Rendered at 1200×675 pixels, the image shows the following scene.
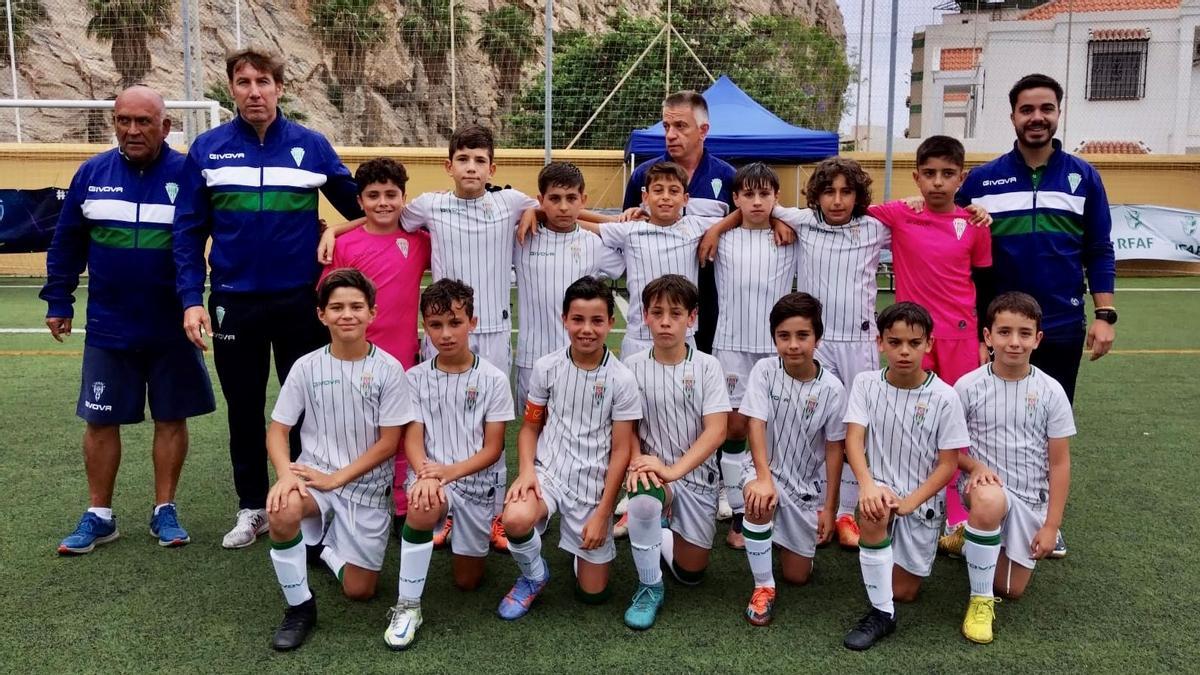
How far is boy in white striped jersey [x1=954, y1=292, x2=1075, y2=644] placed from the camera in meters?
3.10

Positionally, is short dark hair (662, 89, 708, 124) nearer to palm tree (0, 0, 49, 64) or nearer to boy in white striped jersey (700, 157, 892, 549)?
boy in white striped jersey (700, 157, 892, 549)

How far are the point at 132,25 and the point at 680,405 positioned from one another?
1943 centimetres

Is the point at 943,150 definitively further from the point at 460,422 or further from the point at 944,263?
the point at 460,422

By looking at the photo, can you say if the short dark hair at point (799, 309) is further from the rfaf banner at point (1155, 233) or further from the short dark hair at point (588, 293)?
the rfaf banner at point (1155, 233)

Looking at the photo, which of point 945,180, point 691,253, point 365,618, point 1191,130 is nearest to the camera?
point 365,618

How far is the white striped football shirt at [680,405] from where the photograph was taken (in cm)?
Result: 323

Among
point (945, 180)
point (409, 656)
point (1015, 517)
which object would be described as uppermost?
point (945, 180)

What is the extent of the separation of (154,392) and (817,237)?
275 centimetres

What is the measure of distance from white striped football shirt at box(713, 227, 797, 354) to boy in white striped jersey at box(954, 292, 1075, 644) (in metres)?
0.86

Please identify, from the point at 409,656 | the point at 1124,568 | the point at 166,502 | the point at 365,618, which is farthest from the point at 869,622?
the point at 166,502

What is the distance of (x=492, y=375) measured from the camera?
128 inches

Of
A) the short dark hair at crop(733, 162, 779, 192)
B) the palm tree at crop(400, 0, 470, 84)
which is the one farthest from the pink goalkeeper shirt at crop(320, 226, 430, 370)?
the palm tree at crop(400, 0, 470, 84)

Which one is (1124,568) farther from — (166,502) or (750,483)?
(166,502)

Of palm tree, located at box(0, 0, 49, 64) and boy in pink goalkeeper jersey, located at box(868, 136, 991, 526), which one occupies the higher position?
palm tree, located at box(0, 0, 49, 64)
